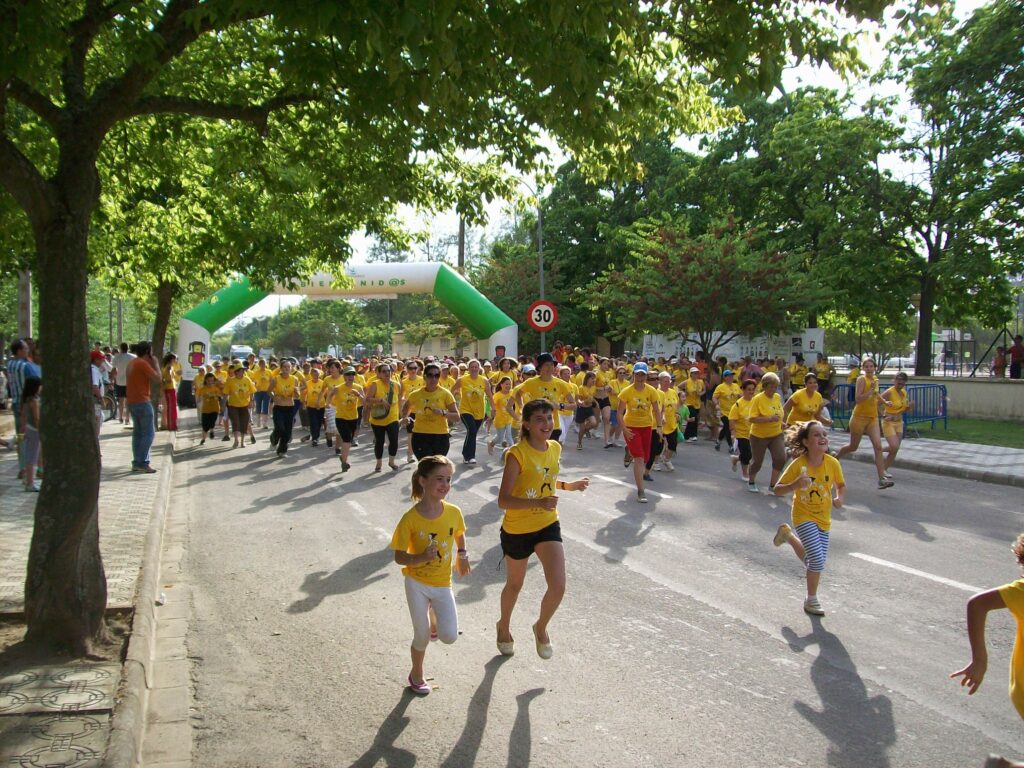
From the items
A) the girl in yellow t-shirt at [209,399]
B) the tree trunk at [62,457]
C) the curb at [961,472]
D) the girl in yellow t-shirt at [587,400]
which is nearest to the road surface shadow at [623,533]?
the tree trunk at [62,457]

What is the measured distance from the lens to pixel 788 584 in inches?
280

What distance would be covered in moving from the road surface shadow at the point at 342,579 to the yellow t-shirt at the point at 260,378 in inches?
518

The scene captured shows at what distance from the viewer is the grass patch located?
1833 centimetres

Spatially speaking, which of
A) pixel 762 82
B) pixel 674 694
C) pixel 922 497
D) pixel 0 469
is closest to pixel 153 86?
pixel 762 82

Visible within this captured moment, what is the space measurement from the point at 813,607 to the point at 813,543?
45 cm

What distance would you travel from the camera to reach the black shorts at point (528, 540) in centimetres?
547

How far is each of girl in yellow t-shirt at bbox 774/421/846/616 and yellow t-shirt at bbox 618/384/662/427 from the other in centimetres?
478

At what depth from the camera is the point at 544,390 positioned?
466 inches

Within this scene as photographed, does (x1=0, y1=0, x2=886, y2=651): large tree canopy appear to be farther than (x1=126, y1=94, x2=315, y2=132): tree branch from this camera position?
No

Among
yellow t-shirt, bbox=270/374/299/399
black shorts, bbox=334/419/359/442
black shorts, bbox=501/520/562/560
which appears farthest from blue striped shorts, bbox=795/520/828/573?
yellow t-shirt, bbox=270/374/299/399

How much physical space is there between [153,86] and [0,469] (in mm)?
8064

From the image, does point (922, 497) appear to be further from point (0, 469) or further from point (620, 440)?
point (0, 469)

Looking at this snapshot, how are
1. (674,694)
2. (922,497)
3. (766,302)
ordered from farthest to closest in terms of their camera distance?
(766,302)
(922,497)
(674,694)

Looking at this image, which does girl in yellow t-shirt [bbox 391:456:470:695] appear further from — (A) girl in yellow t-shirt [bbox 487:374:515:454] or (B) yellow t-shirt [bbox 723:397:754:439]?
(A) girl in yellow t-shirt [bbox 487:374:515:454]
